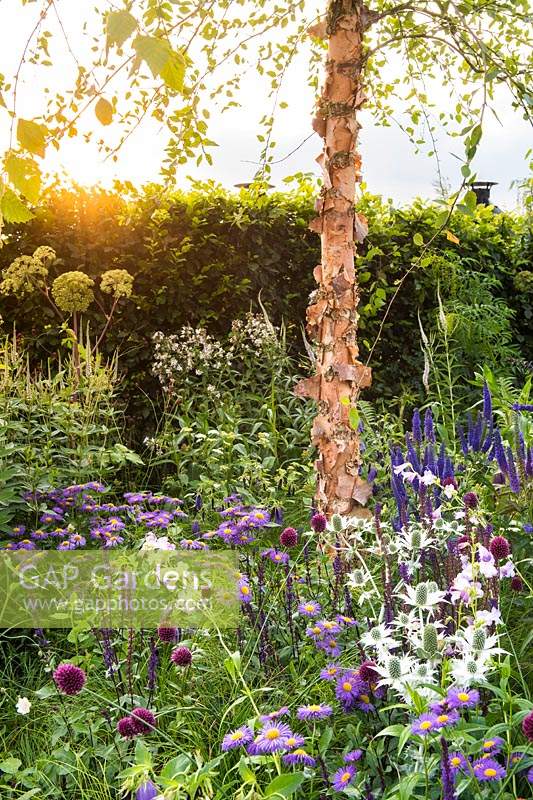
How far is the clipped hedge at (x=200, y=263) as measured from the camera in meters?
6.36

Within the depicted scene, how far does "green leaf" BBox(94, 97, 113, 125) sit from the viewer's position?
5.63 ft

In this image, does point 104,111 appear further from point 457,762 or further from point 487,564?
point 457,762

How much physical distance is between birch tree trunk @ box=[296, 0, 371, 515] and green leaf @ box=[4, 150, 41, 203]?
1968 mm

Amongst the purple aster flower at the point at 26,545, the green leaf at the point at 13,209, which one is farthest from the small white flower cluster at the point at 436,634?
the purple aster flower at the point at 26,545

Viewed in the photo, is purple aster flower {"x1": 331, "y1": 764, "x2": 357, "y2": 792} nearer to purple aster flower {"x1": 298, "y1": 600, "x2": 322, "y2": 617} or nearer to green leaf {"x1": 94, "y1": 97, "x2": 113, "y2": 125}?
purple aster flower {"x1": 298, "y1": 600, "x2": 322, "y2": 617}

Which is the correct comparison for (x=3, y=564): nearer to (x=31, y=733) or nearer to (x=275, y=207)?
(x=31, y=733)

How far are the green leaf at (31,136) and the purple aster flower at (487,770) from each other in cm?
151

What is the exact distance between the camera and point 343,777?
1.69 m

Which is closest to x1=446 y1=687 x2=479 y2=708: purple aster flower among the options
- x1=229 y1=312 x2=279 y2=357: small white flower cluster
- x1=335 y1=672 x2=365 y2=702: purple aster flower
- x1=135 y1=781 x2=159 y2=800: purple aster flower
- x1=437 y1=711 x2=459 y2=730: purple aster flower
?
x1=437 y1=711 x2=459 y2=730: purple aster flower

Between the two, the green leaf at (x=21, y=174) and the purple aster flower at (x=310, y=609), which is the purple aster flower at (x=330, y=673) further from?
the green leaf at (x=21, y=174)

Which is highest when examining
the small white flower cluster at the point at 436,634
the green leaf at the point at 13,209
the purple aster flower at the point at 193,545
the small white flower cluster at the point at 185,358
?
the green leaf at the point at 13,209

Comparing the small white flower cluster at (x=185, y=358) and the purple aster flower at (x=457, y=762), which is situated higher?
the small white flower cluster at (x=185, y=358)

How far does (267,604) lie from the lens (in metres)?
2.71

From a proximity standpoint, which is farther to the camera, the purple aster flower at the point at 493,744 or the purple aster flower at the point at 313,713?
the purple aster flower at the point at 313,713
